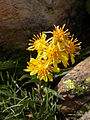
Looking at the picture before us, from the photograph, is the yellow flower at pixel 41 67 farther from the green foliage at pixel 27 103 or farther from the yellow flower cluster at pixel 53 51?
the green foliage at pixel 27 103

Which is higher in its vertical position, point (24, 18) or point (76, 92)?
point (24, 18)

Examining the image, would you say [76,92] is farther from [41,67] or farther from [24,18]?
[24,18]

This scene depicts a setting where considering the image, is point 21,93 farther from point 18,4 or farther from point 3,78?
point 18,4

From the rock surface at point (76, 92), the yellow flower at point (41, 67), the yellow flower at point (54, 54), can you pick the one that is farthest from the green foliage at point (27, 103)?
the yellow flower at point (54, 54)

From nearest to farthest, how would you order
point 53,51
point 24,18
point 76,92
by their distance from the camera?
point 53,51 → point 76,92 → point 24,18

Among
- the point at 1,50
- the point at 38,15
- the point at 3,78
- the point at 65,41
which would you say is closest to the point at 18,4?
the point at 38,15

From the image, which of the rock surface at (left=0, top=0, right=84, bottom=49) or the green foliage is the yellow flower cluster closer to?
the green foliage

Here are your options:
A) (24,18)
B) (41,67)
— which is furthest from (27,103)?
(24,18)

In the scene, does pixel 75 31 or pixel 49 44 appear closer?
pixel 49 44
